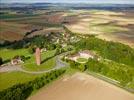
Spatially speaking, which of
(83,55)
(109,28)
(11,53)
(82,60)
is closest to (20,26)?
(109,28)

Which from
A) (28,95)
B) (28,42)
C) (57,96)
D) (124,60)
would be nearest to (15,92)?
(28,95)

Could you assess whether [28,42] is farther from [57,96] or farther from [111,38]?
[57,96]

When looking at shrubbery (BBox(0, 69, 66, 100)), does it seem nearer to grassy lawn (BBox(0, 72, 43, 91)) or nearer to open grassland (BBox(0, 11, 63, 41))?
grassy lawn (BBox(0, 72, 43, 91))

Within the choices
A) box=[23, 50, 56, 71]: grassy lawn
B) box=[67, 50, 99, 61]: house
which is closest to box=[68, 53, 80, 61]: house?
box=[67, 50, 99, 61]: house

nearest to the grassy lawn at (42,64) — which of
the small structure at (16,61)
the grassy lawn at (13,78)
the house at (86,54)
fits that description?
the small structure at (16,61)

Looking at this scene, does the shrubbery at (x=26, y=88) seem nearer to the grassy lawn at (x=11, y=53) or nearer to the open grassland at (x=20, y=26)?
the grassy lawn at (x=11, y=53)

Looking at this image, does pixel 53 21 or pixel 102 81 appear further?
pixel 53 21
